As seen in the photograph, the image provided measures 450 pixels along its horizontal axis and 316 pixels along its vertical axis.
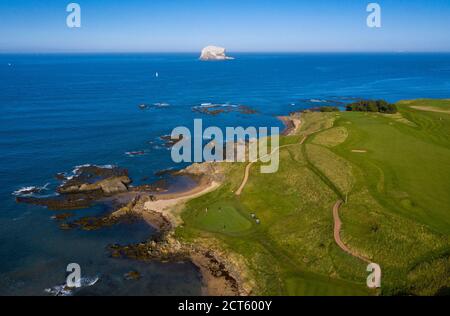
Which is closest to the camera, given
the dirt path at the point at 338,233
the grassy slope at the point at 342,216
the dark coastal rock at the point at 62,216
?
the grassy slope at the point at 342,216

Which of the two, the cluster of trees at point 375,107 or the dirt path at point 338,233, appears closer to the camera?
the dirt path at point 338,233

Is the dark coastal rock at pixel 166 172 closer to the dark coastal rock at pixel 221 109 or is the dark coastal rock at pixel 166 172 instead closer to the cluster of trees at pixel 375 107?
the dark coastal rock at pixel 221 109

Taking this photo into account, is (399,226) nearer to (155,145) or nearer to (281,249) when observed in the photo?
(281,249)

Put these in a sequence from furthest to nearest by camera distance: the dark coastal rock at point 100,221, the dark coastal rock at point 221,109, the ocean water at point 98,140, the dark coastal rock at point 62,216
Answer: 1. the dark coastal rock at point 221,109
2. the dark coastal rock at point 62,216
3. the dark coastal rock at point 100,221
4. the ocean water at point 98,140

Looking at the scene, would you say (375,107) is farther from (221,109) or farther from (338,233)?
(338,233)

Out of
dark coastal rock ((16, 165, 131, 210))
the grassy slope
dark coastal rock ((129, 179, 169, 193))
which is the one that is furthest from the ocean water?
the grassy slope

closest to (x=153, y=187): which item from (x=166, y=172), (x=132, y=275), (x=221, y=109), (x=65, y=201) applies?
(x=166, y=172)

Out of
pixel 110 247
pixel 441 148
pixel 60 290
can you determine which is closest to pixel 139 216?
pixel 110 247

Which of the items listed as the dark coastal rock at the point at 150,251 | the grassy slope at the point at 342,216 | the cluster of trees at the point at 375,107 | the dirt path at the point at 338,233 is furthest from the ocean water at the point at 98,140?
the cluster of trees at the point at 375,107
